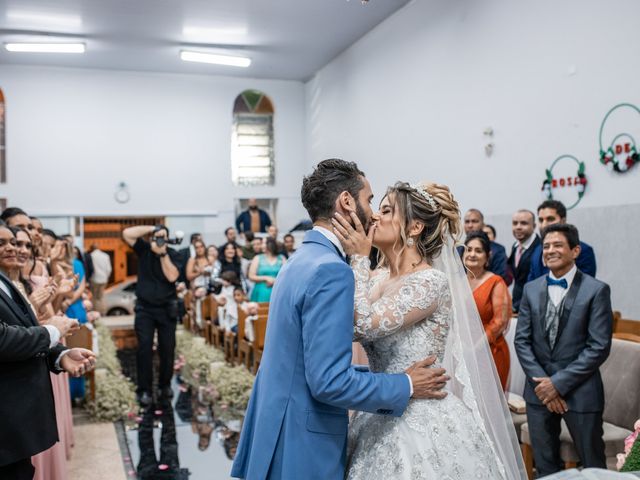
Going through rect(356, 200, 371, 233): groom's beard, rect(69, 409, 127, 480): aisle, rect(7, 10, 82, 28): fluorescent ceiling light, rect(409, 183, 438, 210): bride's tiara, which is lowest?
rect(69, 409, 127, 480): aisle

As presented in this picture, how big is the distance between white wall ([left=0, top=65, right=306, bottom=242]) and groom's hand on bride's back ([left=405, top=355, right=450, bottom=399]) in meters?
12.4

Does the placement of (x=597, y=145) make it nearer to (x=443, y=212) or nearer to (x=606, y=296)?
(x=606, y=296)

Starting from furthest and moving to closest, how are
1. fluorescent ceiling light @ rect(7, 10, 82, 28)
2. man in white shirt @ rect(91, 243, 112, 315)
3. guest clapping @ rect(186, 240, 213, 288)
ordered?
man in white shirt @ rect(91, 243, 112, 315) → fluorescent ceiling light @ rect(7, 10, 82, 28) → guest clapping @ rect(186, 240, 213, 288)

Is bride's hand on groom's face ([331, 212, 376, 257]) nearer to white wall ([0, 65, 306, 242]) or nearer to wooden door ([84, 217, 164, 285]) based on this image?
white wall ([0, 65, 306, 242])

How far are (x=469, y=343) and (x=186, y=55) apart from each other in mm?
10501

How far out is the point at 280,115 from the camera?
1505 cm

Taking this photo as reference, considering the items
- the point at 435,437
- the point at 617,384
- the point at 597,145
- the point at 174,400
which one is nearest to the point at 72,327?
the point at 435,437

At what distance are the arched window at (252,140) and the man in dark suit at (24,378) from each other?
12030 mm

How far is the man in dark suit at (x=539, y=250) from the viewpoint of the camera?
17.2 feet

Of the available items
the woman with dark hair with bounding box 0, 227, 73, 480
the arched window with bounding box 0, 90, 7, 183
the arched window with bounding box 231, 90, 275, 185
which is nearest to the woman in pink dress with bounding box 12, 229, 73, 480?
the woman with dark hair with bounding box 0, 227, 73, 480

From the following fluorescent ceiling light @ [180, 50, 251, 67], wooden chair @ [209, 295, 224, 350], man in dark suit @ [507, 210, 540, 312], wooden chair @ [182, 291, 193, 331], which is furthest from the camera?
fluorescent ceiling light @ [180, 50, 251, 67]

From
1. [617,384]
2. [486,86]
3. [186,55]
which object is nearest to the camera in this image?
[617,384]

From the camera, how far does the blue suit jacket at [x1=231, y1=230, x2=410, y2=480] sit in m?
2.04

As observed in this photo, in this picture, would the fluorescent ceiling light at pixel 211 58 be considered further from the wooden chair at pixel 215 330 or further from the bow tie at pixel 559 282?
the bow tie at pixel 559 282
